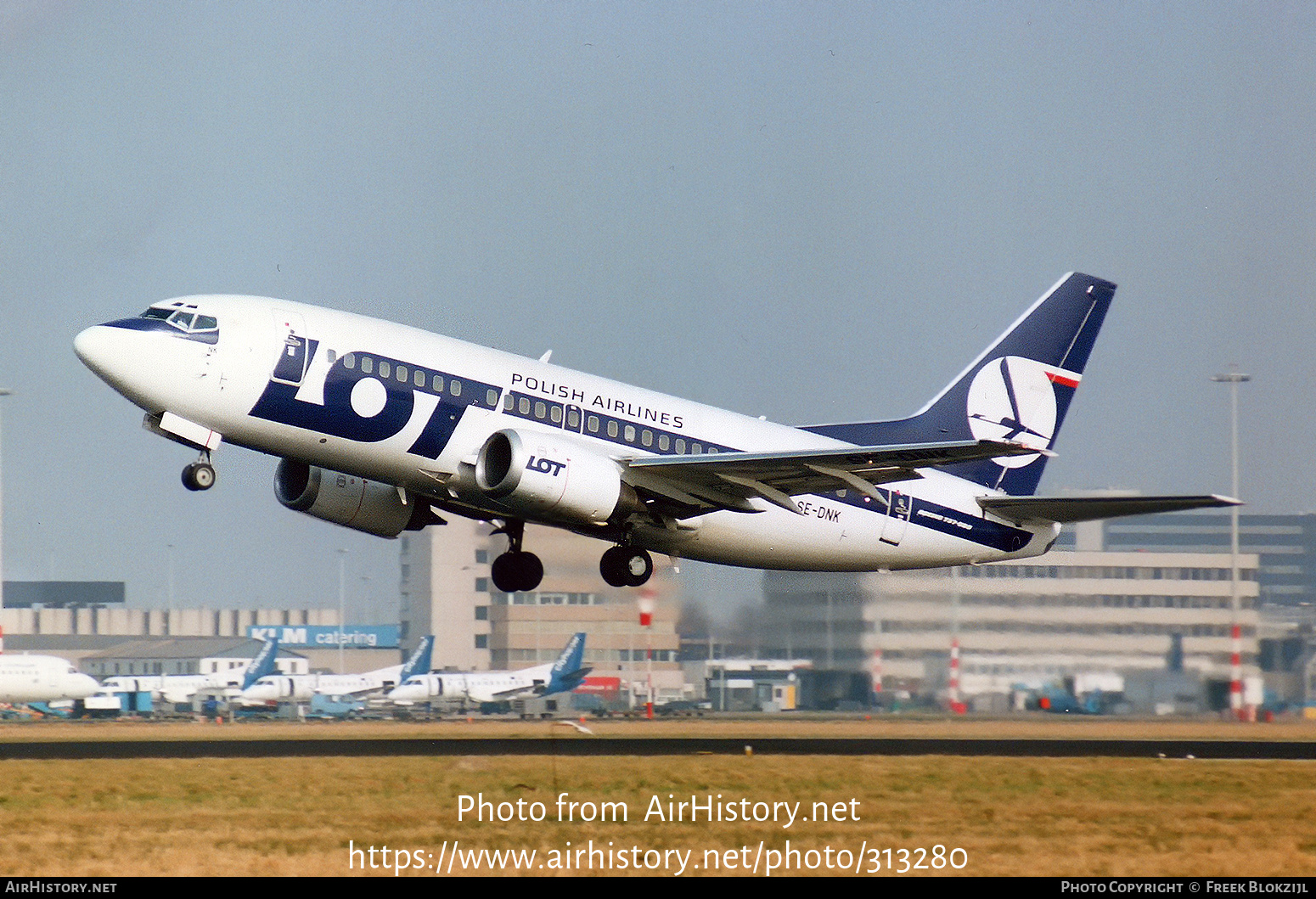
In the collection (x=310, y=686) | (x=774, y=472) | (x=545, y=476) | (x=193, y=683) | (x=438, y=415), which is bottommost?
(x=310, y=686)

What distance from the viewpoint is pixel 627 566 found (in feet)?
103

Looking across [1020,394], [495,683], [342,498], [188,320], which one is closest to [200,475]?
[188,320]

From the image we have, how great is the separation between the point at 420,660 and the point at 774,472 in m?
30.1

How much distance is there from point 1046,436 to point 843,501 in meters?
6.68

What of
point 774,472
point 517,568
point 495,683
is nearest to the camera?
point 774,472

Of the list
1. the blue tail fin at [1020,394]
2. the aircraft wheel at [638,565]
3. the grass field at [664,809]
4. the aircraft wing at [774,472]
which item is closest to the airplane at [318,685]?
the aircraft wheel at [638,565]

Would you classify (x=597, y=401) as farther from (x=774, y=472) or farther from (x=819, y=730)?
(x=819, y=730)

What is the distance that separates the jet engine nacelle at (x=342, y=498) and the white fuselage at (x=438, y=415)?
144cm

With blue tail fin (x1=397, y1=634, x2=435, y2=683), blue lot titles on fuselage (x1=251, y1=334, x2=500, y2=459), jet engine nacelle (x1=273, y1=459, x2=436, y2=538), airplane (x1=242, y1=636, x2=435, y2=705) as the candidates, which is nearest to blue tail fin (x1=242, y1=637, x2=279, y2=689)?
airplane (x1=242, y1=636, x2=435, y2=705)

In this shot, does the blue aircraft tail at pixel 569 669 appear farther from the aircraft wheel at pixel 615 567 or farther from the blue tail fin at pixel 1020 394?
the blue tail fin at pixel 1020 394

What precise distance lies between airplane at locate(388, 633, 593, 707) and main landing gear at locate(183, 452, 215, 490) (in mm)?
15486

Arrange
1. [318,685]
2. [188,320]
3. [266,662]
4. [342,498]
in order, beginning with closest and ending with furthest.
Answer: [188,320]
[342,498]
[318,685]
[266,662]
